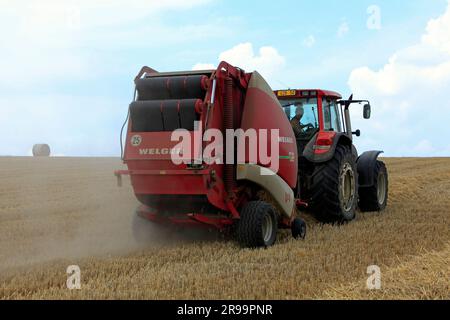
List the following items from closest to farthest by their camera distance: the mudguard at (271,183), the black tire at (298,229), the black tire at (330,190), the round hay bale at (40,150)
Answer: the mudguard at (271,183) → the black tire at (298,229) → the black tire at (330,190) → the round hay bale at (40,150)

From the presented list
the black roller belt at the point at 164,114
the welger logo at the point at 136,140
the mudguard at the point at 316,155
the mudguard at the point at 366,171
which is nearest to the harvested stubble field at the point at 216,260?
the mudguard at the point at 366,171

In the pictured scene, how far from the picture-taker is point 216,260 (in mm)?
5418

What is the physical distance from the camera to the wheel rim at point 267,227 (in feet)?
20.5

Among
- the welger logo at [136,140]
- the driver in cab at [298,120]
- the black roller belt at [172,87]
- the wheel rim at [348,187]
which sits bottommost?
the wheel rim at [348,187]

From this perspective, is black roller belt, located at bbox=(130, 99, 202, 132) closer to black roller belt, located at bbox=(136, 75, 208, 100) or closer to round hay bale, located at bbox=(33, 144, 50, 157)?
black roller belt, located at bbox=(136, 75, 208, 100)

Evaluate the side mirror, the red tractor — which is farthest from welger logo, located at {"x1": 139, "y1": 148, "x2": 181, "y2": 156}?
the side mirror

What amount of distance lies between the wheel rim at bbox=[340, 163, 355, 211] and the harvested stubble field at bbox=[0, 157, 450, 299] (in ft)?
1.16

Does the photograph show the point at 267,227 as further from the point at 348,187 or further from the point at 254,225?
the point at 348,187


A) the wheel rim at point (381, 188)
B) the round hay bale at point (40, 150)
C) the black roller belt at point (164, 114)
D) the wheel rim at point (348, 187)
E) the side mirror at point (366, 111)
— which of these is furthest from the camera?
the round hay bale at point (40, 150)

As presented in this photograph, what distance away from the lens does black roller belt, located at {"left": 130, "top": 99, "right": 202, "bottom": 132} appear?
594 cm

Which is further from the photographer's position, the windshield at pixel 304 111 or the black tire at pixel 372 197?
the black tire at pixel 372 197

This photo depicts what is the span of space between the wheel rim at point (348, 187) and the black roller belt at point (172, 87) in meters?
2.96

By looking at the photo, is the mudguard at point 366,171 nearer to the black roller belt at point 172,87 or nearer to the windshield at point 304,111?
the windshield at point 304,111
